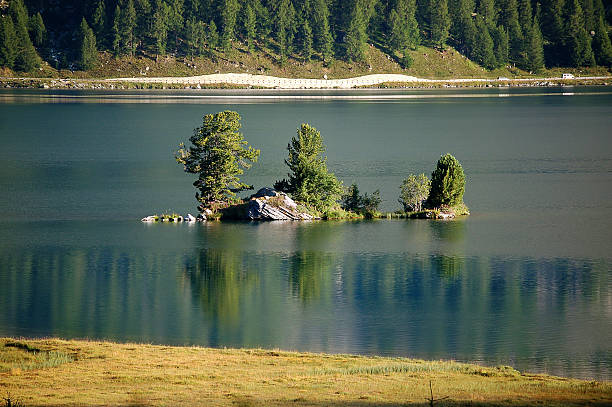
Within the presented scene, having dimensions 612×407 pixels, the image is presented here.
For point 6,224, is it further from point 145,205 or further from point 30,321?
point 30,321

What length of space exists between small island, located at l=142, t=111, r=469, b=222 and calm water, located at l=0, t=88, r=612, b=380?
256 centimetres

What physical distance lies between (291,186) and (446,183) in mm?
14207

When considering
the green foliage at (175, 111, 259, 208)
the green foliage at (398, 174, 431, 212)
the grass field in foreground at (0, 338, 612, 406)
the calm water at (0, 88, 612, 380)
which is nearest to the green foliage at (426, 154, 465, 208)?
the green foliage at (398, 174, 431, 212)

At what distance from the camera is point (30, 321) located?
5269 centimetres

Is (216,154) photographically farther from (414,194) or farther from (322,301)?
(322,301)

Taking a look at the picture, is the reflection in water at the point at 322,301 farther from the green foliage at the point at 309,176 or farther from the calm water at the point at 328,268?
the green foliage at the point at 309,176

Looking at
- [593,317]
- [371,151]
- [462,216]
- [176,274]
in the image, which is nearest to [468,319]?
[593,317]

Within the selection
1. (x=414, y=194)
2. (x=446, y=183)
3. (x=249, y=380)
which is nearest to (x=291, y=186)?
(x=414, y=194)

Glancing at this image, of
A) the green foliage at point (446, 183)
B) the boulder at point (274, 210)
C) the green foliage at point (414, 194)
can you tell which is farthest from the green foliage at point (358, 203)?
the green foliage at point (446, 183)

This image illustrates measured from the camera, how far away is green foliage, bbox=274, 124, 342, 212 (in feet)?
274

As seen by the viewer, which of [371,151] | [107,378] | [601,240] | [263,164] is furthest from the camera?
[371,151]

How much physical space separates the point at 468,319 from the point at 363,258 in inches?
694

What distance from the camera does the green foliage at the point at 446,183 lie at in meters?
82.4

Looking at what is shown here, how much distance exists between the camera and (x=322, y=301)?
57.2m
